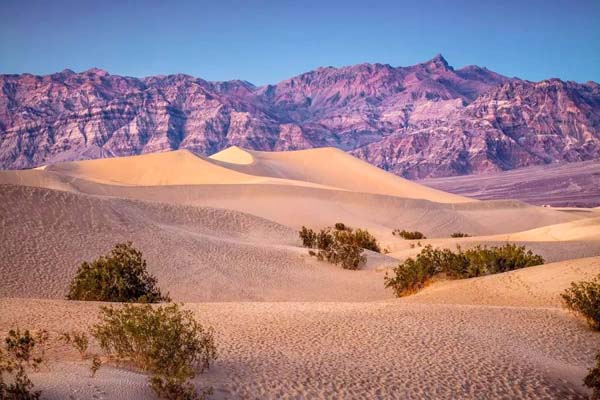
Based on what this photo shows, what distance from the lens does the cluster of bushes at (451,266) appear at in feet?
63.2

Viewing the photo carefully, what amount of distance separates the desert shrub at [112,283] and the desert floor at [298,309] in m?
1.67

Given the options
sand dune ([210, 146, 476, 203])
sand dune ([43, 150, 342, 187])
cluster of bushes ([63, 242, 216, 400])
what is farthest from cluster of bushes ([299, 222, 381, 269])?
sand dune ([210, 146, 476, 203])

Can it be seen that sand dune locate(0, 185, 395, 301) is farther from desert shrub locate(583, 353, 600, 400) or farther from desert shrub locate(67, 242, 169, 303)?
desert shrub locate(583, 353, 600, 400)

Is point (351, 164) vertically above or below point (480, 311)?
above

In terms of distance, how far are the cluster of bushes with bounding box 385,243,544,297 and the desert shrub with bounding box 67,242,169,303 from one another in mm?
7590

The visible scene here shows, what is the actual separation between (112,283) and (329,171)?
7878 cm

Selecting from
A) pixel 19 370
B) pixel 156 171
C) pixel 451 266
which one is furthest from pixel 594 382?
pixel 156 171

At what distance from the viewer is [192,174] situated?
7300cm

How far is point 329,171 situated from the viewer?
93.9m

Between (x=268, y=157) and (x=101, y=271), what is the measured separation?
80.6 meters

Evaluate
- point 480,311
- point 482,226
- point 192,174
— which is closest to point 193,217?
point 480,311

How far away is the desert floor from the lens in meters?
8.41

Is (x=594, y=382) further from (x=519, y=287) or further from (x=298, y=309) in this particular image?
(x=519, y=287)

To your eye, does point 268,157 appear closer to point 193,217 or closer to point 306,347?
point 193,217
